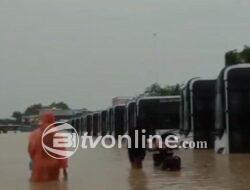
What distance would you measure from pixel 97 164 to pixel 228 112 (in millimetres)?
4419

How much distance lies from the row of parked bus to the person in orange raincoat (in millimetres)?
3986

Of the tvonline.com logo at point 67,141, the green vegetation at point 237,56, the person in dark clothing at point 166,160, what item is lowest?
the person in dark clothing at point 166,160

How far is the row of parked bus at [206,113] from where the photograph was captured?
66.8 ft

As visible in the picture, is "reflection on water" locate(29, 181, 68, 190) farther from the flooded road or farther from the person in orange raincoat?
the person in orange raincoat

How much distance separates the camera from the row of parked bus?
20.4 m

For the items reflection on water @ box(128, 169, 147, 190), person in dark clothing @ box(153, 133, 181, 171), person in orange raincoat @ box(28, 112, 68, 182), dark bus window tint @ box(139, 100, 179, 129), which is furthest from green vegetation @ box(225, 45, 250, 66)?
person in orange raincoat @ box(28, 112, 68, 182)

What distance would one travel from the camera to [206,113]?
2467cm

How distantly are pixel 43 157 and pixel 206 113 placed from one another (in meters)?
12.9

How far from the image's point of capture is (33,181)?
13.0m

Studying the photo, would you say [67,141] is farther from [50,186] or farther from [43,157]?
[50,186]

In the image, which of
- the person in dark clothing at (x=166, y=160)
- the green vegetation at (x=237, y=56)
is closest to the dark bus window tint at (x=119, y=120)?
the green vegetation at (x=237, y=56)

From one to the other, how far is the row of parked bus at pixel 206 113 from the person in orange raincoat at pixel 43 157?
3.99 m

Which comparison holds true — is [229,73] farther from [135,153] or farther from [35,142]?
[35,142]

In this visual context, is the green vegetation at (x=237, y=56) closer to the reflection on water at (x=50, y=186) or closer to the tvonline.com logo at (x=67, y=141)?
the tvonline.com logo at (x=67, y=141)
